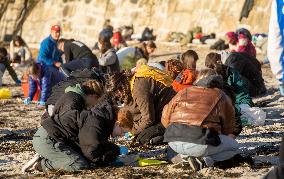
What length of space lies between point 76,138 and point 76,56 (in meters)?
5.79

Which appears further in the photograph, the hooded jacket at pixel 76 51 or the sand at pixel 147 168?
the hooded jacket at pixel 76 51

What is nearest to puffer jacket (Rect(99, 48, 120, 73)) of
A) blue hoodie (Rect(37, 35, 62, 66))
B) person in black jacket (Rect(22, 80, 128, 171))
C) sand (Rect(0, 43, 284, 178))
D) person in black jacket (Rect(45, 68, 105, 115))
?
blue hoodie (Rect(37, 35, 62, 66))

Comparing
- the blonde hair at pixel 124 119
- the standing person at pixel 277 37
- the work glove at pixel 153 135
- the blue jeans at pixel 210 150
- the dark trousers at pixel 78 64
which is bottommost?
the work glove at pixel 153 135

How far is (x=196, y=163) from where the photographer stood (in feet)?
21.3

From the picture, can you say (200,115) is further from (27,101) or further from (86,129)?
(27,101)

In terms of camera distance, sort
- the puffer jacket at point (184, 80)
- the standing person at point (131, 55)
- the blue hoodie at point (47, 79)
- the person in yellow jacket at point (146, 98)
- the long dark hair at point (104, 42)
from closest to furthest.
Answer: the person in yellow jacket at point (146, 98)
the puffer jacket at point (184, 80)
the blue hoodie at point (47, 79)
the long dark hair at point (104, 42)
the standing person at point (131, 55)

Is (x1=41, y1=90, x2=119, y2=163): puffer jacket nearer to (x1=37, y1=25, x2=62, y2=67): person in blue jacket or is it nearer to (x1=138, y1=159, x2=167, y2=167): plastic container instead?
(x1=138, y1=159, x2=167, y2=167): plastic container

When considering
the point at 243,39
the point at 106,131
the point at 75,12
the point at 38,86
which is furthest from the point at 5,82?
the point at 75,12

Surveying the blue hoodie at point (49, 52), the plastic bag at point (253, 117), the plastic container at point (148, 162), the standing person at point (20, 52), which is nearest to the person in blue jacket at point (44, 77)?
the blue hoodie at point (49, 52)

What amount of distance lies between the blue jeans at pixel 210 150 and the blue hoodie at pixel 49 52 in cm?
720

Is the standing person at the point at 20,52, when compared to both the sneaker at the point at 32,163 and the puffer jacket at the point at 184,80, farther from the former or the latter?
the sneaker at the point at 32,163

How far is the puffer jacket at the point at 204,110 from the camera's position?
6.36m

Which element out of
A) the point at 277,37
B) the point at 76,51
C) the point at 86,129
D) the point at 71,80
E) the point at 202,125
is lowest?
the point at 86,129

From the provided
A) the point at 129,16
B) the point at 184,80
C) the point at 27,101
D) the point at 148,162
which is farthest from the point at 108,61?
the point at 129,16
